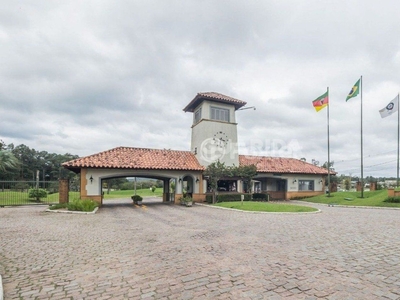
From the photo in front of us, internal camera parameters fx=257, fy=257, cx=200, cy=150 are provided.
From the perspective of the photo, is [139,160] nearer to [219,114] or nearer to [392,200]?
[219,114]

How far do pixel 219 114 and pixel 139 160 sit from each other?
1000 cm

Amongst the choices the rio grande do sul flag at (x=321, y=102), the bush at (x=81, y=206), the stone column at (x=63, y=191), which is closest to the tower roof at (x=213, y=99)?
the rio grande do sul flag at (x=321, y=102)

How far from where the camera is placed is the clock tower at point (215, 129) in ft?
Result: 89.9

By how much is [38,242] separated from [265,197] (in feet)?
75.0

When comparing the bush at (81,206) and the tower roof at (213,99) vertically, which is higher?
the tower roof at (213,99)

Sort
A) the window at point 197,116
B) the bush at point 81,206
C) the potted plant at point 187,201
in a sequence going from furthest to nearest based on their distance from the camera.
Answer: the window at point 197,116 → the potted plant at point 187,201 → the bush at point 81,206

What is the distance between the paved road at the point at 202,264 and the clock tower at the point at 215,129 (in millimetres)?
17461

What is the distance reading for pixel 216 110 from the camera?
28156 mm

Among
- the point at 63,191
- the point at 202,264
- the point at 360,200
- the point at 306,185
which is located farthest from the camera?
the point at 306,185

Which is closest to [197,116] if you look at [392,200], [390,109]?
[392,200]

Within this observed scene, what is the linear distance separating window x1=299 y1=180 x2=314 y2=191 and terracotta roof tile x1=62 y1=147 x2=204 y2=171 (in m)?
14.4

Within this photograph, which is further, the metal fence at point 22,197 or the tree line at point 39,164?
the tree line at point 39,164

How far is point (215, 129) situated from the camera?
90.8ft

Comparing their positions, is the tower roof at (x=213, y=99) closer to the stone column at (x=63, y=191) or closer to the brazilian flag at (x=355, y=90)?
the brazilian flag at (x=355, y=90)
